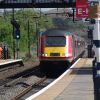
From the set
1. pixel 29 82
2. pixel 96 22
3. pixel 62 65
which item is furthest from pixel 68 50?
pixel 96 22

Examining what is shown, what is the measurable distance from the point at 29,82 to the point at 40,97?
1106 centimetres

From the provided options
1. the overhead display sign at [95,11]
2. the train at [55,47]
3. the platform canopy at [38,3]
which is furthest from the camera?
the platform canopy at [38,3]

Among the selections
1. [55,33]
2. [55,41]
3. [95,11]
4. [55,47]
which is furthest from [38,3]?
[95,11]

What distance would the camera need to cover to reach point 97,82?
9.98 m

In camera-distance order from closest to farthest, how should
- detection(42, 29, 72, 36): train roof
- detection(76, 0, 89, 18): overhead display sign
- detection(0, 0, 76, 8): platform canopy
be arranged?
detection(42, 29, 72, 36): train roof
detection(76, 0, 89, 18): overhead display sign
detection(0, 0, 76, 8): platform canopy

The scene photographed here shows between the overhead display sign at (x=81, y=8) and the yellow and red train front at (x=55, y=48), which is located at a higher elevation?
the overhead display sign at (x=81, y=8)

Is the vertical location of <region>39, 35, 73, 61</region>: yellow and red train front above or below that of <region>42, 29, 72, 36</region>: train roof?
below

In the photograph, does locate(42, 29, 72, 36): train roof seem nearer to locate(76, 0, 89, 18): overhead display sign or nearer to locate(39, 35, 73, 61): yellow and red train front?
locate(39, 35, 73, 61): yellow and red train front

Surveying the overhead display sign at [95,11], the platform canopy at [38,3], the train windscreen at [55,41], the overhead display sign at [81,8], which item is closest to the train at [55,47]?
the train windscreen at [55,41]

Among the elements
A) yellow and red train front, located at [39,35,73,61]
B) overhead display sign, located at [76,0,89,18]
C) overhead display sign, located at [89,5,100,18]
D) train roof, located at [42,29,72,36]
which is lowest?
yellow and red train front, located at [39,35,73,61]

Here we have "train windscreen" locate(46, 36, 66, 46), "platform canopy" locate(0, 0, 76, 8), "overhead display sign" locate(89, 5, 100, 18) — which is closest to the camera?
"overhead display sign" locate(89, 5, 100, 18)

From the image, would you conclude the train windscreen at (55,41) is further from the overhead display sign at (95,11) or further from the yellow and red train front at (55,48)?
the overhead display sign at (95,11)

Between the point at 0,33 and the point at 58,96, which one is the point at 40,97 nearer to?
the point at 58,96

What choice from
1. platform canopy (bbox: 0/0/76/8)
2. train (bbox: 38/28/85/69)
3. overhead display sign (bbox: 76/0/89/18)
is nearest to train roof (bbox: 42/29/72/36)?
train (bbox: 38/28/85/69)
